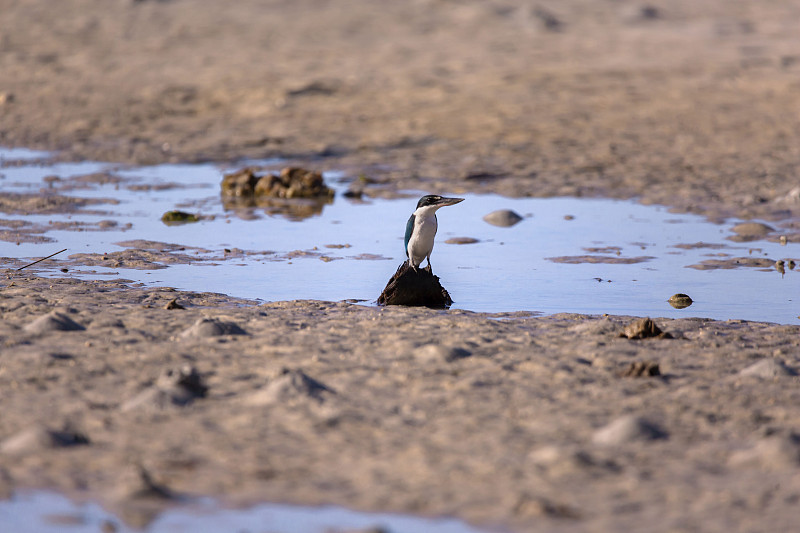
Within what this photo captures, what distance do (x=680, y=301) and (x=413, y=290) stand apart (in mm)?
1475

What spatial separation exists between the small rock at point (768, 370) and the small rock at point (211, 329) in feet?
7.12

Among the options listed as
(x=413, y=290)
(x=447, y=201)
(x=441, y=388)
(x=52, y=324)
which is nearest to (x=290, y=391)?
(x=441, y=388)

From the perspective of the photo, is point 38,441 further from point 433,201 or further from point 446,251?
point 446,251

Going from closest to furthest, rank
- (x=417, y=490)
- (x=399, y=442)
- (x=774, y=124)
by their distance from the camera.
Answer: (x=417, y=490) → (x=399, y=442) → (x=774, y=124)

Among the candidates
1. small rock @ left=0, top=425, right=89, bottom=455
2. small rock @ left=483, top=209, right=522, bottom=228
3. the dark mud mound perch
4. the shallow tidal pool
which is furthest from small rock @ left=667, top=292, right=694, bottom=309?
small rock @ left=0, top=425, right=89, bottom=455

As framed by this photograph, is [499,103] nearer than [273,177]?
No

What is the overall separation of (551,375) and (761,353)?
3.45ft

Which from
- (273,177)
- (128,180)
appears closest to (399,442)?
(273,177)

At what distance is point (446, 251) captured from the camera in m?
7.13

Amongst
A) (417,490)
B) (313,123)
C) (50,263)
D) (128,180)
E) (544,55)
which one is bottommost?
(417,490)

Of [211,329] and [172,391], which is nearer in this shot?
[172,391]

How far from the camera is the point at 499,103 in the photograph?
40.2 ft

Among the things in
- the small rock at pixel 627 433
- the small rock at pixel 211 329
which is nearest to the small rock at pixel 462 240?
the small rock at pixel 211 329

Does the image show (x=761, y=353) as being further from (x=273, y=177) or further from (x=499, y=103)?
(x=499, y=103)
